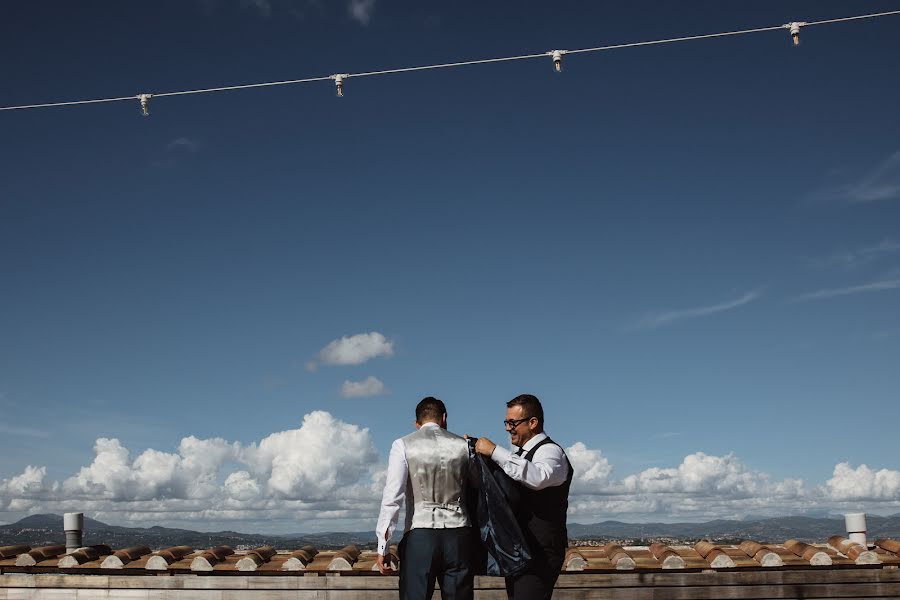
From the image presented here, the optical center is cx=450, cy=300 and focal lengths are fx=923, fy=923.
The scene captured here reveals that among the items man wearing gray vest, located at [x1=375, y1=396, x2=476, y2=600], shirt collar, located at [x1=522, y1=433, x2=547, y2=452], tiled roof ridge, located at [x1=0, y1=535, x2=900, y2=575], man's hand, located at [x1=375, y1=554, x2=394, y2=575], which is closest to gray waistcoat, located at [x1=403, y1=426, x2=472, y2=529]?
man wearing gray vest, located at [x1=375, y1=396, x2=476, y2=600]

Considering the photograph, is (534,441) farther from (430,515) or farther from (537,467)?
(430,515)

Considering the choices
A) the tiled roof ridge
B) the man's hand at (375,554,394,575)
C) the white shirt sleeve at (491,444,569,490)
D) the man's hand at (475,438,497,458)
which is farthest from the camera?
the tiled roof ridge

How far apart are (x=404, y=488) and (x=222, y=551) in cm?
556

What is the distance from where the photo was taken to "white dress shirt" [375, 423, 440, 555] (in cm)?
559

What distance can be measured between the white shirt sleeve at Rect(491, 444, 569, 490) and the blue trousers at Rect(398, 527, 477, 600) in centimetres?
61

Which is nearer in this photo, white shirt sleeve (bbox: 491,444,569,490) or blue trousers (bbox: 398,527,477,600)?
white shirt sleeve (bbox: 491,444,569,490)

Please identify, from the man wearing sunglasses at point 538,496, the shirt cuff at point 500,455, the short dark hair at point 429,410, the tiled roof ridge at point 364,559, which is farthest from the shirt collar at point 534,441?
the tiled roof ridge at point 364,559

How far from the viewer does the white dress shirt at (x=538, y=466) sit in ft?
17.3

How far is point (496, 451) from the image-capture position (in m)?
5.34

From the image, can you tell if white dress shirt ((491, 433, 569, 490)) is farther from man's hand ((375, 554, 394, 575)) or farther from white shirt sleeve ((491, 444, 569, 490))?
man's hand ((375, 554, 394, 575))

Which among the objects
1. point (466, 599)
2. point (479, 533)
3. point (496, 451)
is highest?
point (496, 451)

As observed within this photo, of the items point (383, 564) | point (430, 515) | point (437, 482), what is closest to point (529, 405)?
point (437, 482)

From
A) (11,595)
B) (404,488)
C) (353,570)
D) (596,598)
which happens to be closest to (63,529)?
(11,595)

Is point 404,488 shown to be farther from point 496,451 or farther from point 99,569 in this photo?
point 99,569
